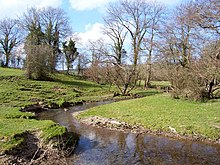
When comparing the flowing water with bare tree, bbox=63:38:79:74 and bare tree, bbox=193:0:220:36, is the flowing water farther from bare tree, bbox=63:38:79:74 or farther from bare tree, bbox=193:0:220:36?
bare tree, bbox=63:38:79:74

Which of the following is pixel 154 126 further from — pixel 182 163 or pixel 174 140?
pixel 182 163

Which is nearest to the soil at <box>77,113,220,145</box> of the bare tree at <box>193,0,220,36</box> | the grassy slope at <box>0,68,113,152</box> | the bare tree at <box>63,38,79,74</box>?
the grassy slope at <box>0,68,113,152</box>

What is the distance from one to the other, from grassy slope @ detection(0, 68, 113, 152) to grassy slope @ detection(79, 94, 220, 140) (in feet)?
17.6

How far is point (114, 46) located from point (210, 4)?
2955 centimetres

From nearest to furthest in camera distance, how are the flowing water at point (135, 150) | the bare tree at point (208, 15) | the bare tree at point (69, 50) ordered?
the flowing water at point (135, 150) < the bare tree at point (208, 15) < the bare tree at point (69, 50)

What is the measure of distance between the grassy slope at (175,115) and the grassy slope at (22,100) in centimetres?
537

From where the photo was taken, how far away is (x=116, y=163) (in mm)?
9531

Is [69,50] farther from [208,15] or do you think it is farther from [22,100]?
[208,15]

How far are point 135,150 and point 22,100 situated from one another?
16.4 metres

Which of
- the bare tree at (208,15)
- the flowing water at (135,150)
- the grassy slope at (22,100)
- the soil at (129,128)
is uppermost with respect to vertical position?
the bare tree at (208,15)

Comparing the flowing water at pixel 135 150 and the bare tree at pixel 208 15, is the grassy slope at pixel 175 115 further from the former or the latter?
the bare tree at pixel 208 15

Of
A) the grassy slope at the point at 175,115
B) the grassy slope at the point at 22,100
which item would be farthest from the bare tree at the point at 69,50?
the grassy slope at the point at 175,115

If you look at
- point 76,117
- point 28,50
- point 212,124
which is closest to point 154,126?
point 212,124

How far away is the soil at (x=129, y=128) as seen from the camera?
1255 cm
